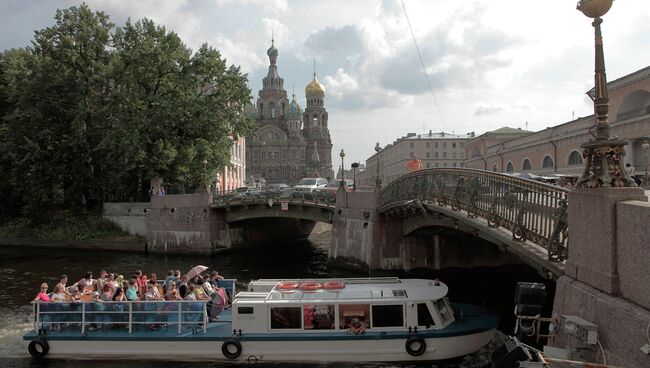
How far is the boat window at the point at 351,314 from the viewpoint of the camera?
624 inches

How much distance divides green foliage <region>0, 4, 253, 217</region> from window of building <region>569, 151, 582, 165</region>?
99.8ft

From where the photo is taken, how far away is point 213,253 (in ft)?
133

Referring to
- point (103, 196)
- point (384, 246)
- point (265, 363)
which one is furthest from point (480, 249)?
point (103, 196)

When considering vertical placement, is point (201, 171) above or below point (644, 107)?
below

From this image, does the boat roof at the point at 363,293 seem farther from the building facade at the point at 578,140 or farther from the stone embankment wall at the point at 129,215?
the stone embankment wall at the point at 129,215

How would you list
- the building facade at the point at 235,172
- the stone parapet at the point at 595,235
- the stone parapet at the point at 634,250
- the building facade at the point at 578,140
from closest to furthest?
the stone parapet at the point at 634,250
the stone parapet at the point at 595,235
the building facade at the point at 578,140
the building facade at the point at 235,172

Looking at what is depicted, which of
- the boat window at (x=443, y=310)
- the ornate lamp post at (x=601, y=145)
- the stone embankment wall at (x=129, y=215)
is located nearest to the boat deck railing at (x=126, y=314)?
the boat window at (x=443, y=310)

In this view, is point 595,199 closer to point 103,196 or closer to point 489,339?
point 489,339

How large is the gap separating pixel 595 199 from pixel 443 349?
8.28m

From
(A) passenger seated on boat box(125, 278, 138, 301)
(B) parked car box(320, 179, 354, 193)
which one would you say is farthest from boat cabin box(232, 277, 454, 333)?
(B) parked car box(320, 179, 354, 193)

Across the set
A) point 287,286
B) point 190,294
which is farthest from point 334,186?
point 190,294

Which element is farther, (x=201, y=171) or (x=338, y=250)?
(x=201, y=171)

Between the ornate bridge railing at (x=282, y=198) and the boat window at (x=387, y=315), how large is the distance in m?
18.9

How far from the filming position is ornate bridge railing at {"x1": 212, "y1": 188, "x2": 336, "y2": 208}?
1407 inches
